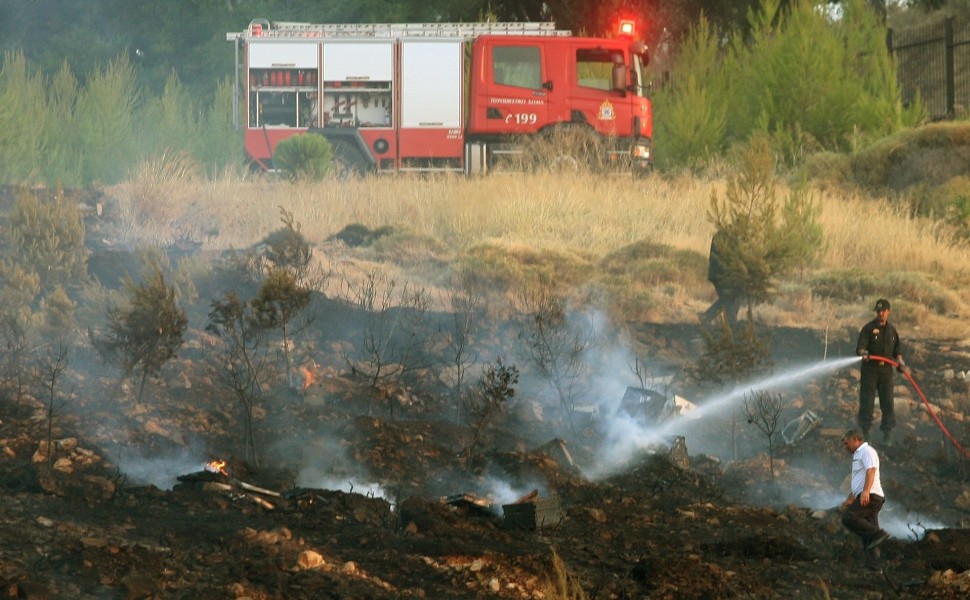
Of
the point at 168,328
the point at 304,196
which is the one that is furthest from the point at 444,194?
the point at 168,328

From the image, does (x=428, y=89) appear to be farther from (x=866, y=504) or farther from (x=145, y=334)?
(x=866, y=504)

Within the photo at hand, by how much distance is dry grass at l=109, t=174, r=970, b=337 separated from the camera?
1592cm

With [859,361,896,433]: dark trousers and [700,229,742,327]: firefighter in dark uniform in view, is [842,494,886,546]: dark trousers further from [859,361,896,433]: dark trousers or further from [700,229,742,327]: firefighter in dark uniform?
[700,229,742,327]: firefighter in dark uniform

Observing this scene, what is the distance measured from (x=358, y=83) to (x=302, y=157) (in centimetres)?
242

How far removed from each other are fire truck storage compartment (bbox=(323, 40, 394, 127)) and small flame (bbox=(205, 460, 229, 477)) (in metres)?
14.6

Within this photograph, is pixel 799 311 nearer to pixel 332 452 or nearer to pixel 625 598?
pixel 332 452

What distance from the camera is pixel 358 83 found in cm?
2361

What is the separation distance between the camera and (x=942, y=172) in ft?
70.2

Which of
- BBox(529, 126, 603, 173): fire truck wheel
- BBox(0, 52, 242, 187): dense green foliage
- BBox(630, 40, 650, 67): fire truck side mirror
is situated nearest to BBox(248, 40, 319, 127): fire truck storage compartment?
BBox(0, 52, 242, 187): dense green foliage

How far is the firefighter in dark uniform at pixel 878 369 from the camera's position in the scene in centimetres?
1195

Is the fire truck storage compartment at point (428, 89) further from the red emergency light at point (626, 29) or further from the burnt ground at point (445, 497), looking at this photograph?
the burnt ground at point (445, 497)

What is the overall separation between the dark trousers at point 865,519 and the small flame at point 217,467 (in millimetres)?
3789

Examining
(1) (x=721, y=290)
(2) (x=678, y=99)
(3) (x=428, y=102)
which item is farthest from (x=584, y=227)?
(2) (x=678, y=99)

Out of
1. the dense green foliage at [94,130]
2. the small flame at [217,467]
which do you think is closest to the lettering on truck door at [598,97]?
the dense green foliage at [94,130]
